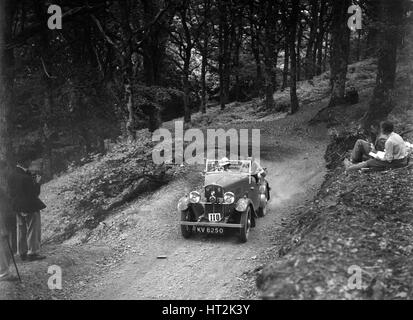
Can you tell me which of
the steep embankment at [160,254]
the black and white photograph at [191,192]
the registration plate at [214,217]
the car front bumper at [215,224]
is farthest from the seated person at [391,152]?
the registration plate at [214,217]

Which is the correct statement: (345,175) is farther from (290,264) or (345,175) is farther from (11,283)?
(11,283)

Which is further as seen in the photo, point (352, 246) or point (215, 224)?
point (215, 224)

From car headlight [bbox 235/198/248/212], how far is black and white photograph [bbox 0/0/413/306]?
2.1 inches

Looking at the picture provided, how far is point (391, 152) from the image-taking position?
1226cm

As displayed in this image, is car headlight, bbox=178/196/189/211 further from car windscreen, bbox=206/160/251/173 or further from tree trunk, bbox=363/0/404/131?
tree trunk, bbox=363/0/404/131

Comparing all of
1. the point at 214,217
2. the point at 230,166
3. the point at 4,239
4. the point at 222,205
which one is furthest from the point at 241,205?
the point at 4,239

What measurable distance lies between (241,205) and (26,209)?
5.36 metres

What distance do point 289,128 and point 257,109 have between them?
31.4 ft

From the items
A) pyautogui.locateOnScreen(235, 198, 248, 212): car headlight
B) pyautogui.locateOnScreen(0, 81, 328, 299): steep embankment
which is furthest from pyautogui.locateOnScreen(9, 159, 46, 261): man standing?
pyautogui.locateOnScreen(235, 198, 248, 212): car headlight

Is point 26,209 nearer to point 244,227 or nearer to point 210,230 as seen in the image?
point 210,230

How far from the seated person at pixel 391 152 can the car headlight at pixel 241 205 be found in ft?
13.6

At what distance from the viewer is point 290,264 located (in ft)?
24.0

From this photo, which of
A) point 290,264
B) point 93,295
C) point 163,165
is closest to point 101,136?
point 163,165
